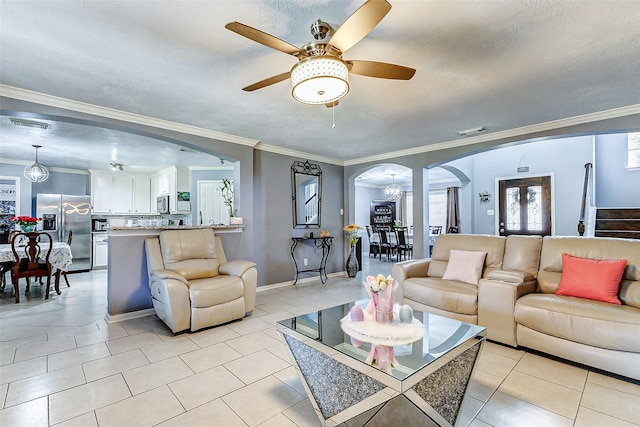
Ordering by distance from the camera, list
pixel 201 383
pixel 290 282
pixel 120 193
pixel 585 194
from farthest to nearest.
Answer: pixel 120 193 < pixel 585 194 < pixel 290 282 < pixel 201 383

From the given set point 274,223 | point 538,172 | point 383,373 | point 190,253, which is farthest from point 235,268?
point 538,172

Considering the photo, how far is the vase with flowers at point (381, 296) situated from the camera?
1978mm

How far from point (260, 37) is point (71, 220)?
Answer: 7117 mm

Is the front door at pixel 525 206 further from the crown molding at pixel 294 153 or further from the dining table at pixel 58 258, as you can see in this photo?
the dining table at pixel 58 258

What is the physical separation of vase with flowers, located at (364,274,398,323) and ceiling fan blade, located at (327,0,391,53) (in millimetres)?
1453

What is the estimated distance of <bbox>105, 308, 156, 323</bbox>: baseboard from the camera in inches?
133

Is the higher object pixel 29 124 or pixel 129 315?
pixel 29 124

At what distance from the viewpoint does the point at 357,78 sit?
8.68 ft

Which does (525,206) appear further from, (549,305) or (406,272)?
(549,305)

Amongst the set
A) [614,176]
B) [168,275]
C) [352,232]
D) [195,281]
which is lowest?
[195,281]

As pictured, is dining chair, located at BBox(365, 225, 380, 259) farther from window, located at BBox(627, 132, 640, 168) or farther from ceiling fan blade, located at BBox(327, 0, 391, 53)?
ceiling fan blade, located at BBox(327, 0, 391, 53)

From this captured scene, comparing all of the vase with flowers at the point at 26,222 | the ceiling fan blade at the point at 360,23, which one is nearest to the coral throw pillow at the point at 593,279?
the ceiling fan blade at the point at 360,23

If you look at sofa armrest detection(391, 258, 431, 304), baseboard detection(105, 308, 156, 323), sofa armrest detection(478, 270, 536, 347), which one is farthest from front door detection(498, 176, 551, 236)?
baseboard detection(105, 308, 156, 323)

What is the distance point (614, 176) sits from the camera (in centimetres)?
607
